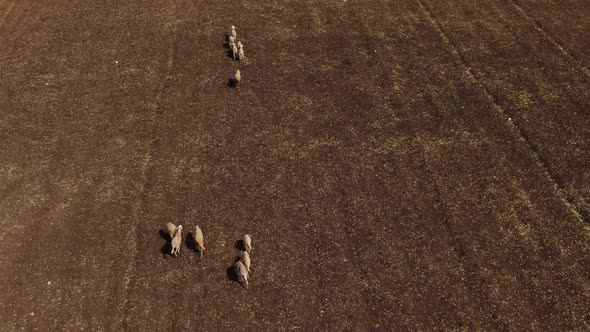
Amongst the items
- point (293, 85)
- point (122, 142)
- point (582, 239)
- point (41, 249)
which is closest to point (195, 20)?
point (293, 85)

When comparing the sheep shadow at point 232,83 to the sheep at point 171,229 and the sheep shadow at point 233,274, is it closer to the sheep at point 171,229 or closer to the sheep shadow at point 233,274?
the sheep at point 171,229

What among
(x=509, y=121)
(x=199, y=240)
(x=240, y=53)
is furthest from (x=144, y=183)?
(x=509, y=121)

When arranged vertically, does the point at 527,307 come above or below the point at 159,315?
above

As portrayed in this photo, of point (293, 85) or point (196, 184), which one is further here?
point (293, 85)

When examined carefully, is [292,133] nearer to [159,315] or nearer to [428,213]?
[428,213]

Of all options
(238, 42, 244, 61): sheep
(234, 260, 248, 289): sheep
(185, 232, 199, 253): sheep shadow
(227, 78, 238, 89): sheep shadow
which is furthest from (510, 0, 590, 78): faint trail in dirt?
(185, 232, 199, 253): sheep shadow

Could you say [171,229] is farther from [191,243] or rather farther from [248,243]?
[248,243]

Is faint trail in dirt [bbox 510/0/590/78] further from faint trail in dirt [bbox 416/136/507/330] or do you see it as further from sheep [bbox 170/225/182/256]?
sheep [bbox 170/225/182/256]

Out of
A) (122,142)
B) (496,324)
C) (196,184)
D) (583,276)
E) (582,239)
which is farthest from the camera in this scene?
(122,142)
